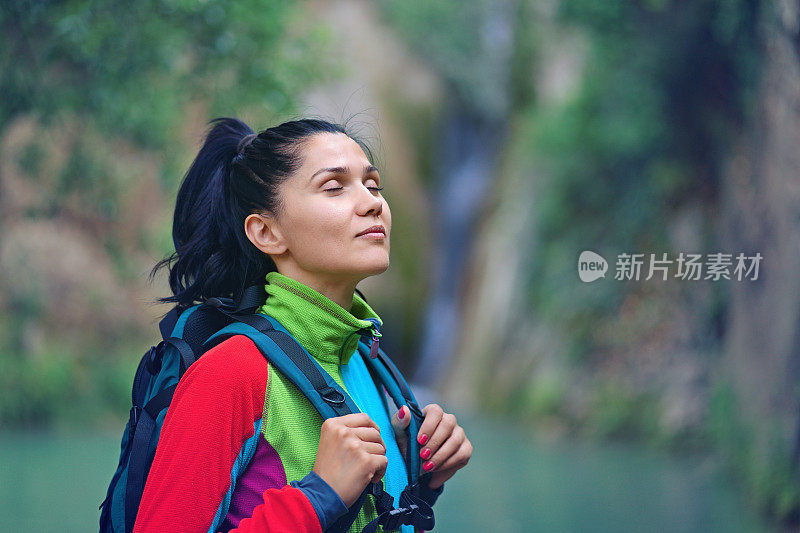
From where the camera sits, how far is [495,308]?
1102cm

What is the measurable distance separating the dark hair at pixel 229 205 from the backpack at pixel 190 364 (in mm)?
68

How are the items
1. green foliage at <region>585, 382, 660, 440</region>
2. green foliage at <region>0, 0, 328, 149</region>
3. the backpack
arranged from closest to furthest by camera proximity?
1. the backpack
2. green foliage at <region>0, 0, 328, 149</region>
3. green foliage at <region>585, 382, 660, 440</region>

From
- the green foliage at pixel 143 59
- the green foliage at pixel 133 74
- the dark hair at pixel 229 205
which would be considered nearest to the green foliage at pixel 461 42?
the green foliage at pixel 133 74

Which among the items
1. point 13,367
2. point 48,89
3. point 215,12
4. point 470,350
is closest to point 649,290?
point 470,350

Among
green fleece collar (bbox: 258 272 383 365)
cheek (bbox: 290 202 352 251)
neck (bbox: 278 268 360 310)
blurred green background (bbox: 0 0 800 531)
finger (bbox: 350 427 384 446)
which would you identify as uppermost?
blurred green background (bbox: 0 0 800 531)

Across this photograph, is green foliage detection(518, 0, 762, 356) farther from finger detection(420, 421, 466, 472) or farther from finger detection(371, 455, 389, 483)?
finger detection(371, 455, 389, 483)

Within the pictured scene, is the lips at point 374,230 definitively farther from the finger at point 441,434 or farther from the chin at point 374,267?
the finger at point 441,434

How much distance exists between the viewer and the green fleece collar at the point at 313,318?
1.35 metres

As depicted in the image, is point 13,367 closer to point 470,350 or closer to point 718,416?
point 470,350

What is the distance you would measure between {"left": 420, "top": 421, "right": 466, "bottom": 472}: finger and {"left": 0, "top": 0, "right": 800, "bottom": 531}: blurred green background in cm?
79

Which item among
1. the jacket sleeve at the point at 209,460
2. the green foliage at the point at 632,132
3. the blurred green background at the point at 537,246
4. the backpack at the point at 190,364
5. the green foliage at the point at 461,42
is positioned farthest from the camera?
the green foliage at the point at 461,42

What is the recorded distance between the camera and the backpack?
123cm

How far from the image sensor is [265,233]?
1.44 metres

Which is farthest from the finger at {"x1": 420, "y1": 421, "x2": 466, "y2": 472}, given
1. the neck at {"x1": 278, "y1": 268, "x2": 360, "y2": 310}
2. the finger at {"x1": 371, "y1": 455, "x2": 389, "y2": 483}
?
the neck at {"x1": 278, "y1": 268, "x2": 360, "y2": 310}
